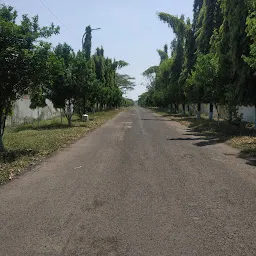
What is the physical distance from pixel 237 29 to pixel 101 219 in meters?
15.4

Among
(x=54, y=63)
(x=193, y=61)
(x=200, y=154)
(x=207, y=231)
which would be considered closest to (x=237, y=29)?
(x=200, y=154)

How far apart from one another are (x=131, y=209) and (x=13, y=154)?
660cm

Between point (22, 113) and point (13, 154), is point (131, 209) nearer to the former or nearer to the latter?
point (13, 154)

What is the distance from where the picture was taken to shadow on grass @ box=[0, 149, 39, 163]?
410 inches

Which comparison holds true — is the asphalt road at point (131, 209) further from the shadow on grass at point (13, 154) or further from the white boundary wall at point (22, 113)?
the white boundary wall at point (22, 113)

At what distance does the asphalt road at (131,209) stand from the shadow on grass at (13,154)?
1.12 m

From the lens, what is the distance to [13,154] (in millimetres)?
11273

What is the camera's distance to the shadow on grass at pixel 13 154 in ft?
34.2

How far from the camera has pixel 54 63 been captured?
484 inches

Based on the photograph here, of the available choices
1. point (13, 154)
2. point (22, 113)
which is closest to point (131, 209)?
point (13, 154)

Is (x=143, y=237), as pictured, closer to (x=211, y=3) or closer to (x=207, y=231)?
(x=207, y=231)

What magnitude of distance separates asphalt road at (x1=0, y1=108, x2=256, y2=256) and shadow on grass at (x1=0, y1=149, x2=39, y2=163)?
112 centimetres

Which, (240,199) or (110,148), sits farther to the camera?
(110,148)

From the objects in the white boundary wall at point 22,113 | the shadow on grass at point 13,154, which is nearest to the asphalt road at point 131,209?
the shadow on grass at point 13,154
